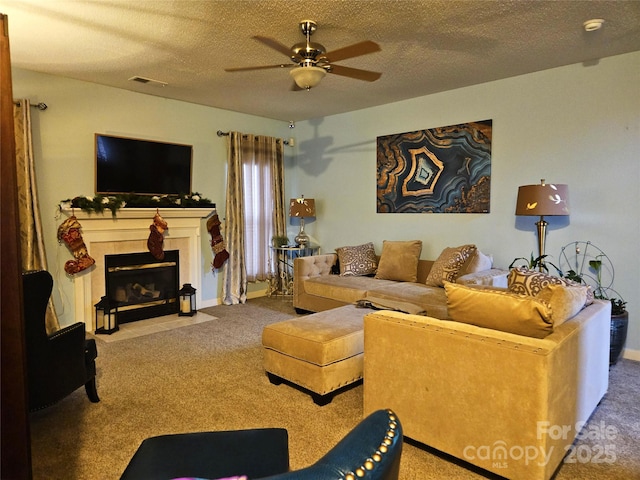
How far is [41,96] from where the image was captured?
13.6 feet

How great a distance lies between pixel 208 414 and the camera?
2.62m

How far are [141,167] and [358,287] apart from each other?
2.89 metres

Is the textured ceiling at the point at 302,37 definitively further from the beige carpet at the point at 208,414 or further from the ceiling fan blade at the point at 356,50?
the beige carpet at the point at 208,414

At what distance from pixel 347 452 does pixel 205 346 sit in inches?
139

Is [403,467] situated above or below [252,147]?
below

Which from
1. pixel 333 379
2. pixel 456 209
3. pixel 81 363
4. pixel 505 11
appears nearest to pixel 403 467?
pixel 333 379

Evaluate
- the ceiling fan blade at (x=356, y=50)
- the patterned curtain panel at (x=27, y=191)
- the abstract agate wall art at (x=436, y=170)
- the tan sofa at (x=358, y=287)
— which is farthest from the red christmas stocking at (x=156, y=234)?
the ceiling fan blade at (x=356, y=50)

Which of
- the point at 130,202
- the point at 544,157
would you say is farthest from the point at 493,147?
the point at 130,202

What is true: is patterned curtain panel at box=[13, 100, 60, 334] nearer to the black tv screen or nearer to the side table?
the black tv screen

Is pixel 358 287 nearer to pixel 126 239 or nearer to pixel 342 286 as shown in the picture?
pixel 342 286

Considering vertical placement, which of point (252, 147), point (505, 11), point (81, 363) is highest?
point (505, 11)

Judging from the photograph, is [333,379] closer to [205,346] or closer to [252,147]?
[205,346]

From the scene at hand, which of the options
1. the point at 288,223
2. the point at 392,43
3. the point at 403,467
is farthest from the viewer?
the point at 288,223

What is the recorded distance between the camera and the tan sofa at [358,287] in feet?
12.3
